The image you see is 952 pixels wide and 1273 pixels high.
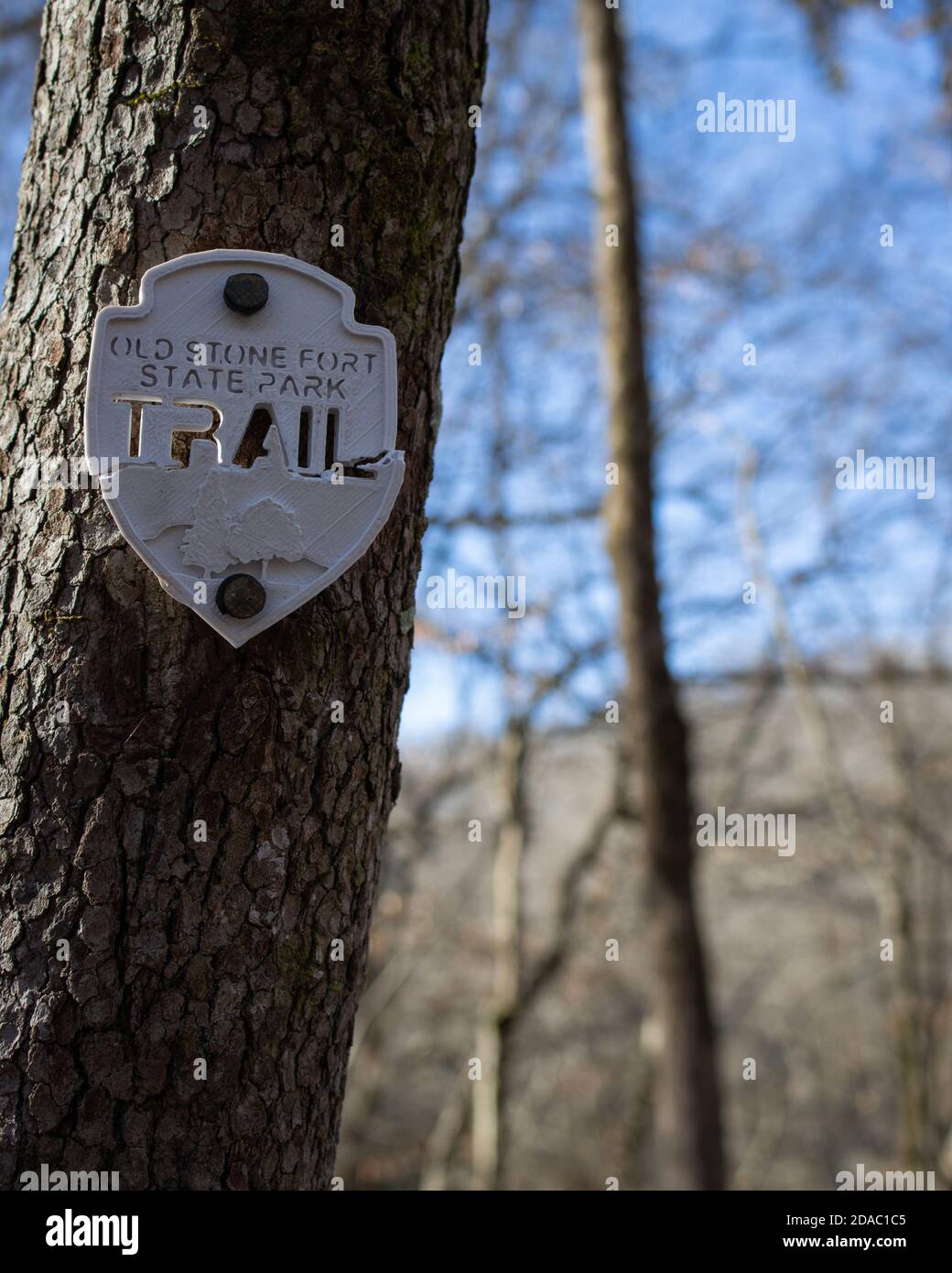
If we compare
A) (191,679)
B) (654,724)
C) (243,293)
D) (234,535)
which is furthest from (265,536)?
(654,724)

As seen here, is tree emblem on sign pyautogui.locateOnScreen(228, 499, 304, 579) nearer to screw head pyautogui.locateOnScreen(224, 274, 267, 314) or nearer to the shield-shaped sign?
the shield-shaped sign

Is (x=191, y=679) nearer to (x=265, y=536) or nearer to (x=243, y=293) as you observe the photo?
(x=265, y=536)

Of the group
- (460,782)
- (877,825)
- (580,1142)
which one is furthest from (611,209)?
(580,1142)

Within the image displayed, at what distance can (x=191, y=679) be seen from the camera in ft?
4.46

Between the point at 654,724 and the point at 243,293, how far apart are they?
15.1ft

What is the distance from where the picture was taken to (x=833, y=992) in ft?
58.4

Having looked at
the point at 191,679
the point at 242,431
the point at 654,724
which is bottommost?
the point at 191,679

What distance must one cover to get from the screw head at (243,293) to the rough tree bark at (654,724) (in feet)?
15.0

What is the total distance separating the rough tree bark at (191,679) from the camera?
1318 mm

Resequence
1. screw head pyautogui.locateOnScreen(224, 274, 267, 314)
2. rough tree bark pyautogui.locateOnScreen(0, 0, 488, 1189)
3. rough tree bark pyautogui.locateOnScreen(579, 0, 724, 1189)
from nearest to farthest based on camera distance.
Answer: rough tree bark pyautogui.locateOnScreen(0, 0, 488, 1189) < screw head pyautogui.locateOnScreen(224, 274, 267, 314) < rough tree bark pyautogui.locateOnScreen(579, 0, 724, 1189)

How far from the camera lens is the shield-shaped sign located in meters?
1.38

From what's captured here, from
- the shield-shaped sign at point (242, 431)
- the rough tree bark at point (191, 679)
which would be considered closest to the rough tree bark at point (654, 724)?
the rough tree bark at point (191, 679)

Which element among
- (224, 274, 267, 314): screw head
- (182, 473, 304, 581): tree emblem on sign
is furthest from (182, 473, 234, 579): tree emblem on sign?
(224, 274, 267, 314): screw head

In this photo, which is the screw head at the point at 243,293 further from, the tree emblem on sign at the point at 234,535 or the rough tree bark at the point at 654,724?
the rough tree bark at the point at 654,724
